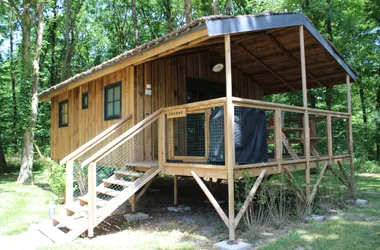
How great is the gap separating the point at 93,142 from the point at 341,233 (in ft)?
16.2

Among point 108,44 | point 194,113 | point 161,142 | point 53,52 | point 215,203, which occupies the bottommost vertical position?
point 215,203

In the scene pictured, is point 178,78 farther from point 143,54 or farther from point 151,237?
point 151,237

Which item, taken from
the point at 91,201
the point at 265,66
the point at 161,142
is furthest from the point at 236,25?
the point at 265,66

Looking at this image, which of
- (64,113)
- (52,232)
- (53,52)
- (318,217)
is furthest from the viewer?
(53,52)

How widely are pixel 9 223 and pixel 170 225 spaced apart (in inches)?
130

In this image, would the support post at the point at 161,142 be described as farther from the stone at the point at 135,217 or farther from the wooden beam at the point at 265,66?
the wooden beam at the point at 265,66

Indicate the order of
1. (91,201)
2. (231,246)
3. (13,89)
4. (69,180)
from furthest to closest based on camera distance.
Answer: (13,89) < (69,180) < (91,201) < (231,246)

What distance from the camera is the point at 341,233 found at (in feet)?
16.8

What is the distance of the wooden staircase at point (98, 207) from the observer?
5199mm

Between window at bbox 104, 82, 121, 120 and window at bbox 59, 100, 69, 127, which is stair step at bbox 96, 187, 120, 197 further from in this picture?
window at bbox 59, 100, 69, 127

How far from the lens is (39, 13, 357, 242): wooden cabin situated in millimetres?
5207

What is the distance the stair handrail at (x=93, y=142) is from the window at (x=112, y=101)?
834 mm

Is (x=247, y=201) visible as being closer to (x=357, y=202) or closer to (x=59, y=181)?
(x=357, y=202)

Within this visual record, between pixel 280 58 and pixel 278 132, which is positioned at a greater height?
pixel 280 58
